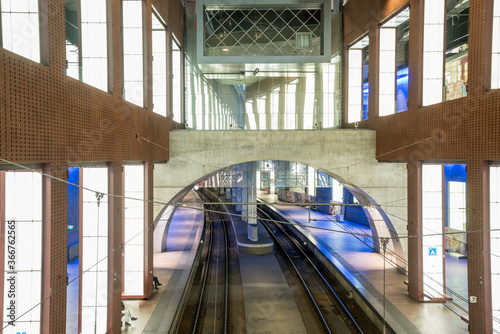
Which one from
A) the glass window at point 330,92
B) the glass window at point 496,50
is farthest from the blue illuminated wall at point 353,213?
the glass window at point 496,50

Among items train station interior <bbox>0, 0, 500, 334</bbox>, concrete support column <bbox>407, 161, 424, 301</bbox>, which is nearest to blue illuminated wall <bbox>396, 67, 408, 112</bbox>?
train station interior <bbox>0, 0, 500, 334</bbox>

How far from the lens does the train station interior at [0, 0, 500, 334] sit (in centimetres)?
642

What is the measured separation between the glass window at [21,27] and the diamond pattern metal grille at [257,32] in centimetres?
1118

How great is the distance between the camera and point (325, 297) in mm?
13539

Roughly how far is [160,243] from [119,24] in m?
10.9

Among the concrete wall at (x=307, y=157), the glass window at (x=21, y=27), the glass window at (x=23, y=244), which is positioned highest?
the glass window at (x=21, y=27)

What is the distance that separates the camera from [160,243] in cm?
1764

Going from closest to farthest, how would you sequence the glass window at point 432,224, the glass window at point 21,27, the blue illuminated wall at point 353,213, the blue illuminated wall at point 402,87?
the glass window at point 21,27 < the glass window at point 432,224 < the blue illuminated wall at point 402,87 < the blue illuminated wall at point 353,213

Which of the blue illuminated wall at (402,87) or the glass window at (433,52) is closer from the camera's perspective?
the glass window at (433,52)

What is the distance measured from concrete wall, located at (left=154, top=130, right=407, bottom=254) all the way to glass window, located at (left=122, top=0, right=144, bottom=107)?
340 cm

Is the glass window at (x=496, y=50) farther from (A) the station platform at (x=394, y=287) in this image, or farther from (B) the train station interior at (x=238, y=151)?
(A) the station platform at (x=394, y=287)

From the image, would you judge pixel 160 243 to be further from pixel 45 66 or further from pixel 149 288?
pixel 45 66

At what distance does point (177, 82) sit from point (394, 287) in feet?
42.0

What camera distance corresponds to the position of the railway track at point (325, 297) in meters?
11.1
